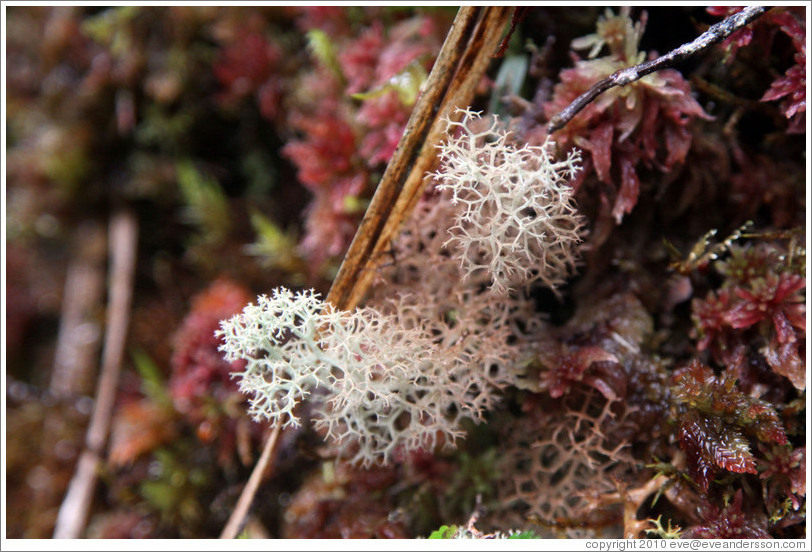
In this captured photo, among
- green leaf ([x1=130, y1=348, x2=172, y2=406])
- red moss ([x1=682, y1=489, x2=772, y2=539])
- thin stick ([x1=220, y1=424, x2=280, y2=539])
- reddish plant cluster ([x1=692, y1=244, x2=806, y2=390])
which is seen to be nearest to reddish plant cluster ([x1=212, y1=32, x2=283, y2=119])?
green leaf ([x1=130, y1=348, x2=172, y2=406])

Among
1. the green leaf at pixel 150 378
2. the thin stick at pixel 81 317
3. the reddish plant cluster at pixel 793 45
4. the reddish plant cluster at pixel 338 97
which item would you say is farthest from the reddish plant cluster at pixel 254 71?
the reddish plant cluster at pixel 793 45

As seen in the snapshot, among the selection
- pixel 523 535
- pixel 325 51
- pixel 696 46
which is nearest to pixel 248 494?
pixel 523 535

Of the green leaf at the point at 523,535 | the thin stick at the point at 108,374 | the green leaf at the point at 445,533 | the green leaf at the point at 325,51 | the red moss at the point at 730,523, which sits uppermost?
the green leaf at the point at 325,51

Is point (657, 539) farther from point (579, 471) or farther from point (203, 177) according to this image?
point (203, 177)

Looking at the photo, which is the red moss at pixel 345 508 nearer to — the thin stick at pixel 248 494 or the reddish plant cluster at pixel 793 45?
the thin stick at pixel 248 494

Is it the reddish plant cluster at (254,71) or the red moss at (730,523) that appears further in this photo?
the reddish plant cluster at (254,71)

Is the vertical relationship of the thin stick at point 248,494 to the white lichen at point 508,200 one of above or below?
below

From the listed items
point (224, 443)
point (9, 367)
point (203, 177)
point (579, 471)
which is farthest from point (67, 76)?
point (579, 471)

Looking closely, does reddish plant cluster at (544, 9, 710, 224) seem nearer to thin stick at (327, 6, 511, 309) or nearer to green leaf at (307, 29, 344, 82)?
thin stick at (327, 6, 511, 309)
